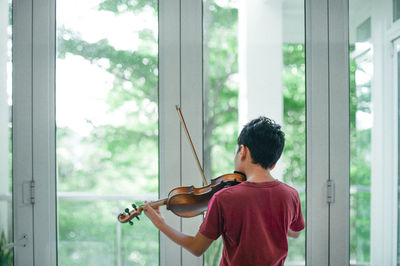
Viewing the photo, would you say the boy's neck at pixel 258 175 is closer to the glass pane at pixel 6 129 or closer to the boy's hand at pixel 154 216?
the boy's hand at pixel 154 216

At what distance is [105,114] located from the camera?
187 cm

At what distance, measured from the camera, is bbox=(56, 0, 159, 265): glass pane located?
1859 mm

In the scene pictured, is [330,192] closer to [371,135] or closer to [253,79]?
[371,135]

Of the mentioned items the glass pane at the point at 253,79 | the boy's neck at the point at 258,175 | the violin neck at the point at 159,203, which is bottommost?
the violin neck at the point at 159,203

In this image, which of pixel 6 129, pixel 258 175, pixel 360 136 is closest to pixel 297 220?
pixel 258 175

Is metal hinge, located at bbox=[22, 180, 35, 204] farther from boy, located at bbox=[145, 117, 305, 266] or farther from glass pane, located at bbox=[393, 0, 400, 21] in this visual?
glass pane, located at bbox=[393, 0, 400, 21]

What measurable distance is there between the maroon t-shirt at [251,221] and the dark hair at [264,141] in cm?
10

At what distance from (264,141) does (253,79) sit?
0.73m

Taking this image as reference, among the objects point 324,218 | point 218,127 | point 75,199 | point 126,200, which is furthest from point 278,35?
point 75,199

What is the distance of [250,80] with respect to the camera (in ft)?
6.22

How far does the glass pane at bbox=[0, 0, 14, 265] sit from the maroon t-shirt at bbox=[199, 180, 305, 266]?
123 cm

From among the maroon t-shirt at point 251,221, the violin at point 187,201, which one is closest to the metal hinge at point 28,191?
the violin at point 187,201

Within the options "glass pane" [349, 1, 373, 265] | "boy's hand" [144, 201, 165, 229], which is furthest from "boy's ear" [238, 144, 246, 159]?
"glass pane" [349, 1, 373, 265]

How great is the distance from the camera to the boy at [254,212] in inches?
46.7
